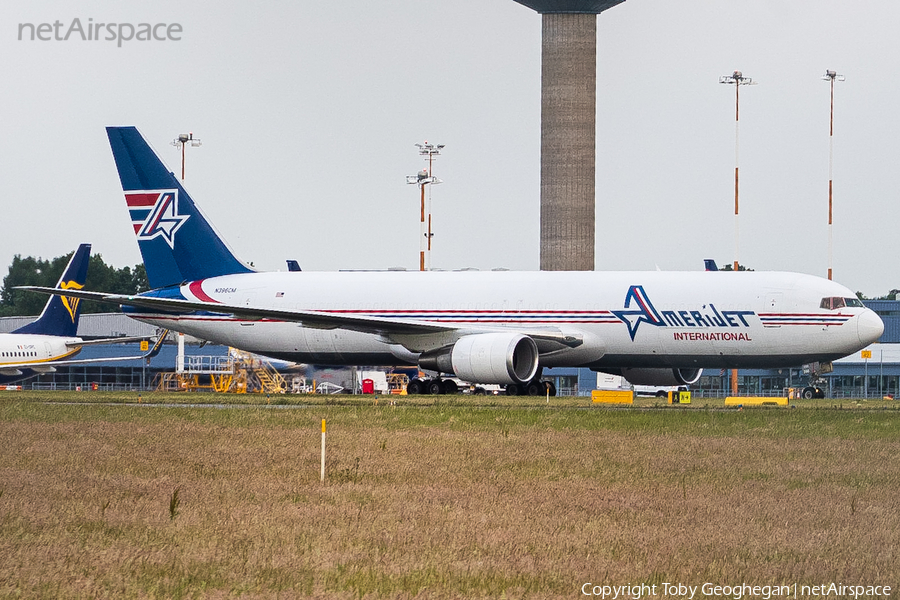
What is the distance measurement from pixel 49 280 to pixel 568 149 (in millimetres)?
67680

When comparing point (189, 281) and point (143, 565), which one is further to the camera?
point (189, 281)

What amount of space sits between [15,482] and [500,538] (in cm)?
682

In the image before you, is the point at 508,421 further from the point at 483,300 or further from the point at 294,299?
the point at 294,299

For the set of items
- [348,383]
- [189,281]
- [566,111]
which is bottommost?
[348,383]

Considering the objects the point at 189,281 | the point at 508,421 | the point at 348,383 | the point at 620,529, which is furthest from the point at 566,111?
the point at 620,529

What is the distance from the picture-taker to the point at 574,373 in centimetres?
8600

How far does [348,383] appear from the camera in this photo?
237ft

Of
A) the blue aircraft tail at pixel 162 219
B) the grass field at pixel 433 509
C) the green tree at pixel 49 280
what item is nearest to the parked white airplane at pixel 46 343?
the blue aircraft tail at pixel 162 219

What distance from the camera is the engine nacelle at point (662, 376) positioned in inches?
1654

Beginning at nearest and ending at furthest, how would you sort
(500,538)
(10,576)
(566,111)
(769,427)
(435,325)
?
(10,576) < (500,538) < (769,427) < (435,325) < (566,111)

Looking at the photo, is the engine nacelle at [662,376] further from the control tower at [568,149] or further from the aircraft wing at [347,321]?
the control tower at [568,149]

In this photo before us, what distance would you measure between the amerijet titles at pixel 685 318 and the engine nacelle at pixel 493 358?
2970 mm

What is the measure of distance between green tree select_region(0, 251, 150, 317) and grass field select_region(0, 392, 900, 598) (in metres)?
104

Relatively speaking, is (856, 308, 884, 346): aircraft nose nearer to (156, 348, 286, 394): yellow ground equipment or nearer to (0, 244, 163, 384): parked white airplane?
(0, 244, 163, 384): parked white airplane
